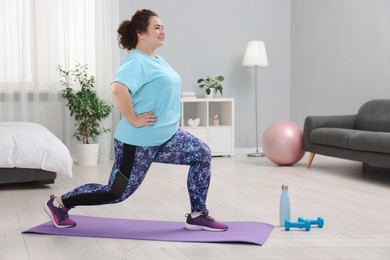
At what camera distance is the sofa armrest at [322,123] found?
5.95 m

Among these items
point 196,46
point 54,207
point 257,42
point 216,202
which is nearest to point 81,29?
point 196,46

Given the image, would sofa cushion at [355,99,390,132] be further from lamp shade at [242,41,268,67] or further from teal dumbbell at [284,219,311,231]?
teal dumbbell at [284,219,311,231]

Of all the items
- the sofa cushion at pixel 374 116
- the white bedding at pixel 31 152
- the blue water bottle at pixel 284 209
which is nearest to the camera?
the blue water bottle at pixel 284 209

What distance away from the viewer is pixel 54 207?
3338mm

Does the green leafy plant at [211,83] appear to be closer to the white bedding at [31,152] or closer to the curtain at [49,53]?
the curtain at [49,53]

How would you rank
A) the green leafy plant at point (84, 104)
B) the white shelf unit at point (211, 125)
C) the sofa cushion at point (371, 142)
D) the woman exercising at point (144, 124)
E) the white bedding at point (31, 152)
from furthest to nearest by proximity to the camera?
the white shelf unit at point (211, 125), the green leafy plant at point (84, 104), the sofa cushion at point (371, 142), the white bedding at point (31, 152), the woman exercising at point (144, 124)

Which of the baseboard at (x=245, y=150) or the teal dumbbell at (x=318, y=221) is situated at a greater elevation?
the teal dumbbell at (x=318, y=221)

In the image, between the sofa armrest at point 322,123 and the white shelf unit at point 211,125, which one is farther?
the white shelf unit at point 211,125

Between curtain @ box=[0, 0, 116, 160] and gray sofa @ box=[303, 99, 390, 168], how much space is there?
2.26m

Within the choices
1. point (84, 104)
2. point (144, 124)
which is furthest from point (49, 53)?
point (144, 124)

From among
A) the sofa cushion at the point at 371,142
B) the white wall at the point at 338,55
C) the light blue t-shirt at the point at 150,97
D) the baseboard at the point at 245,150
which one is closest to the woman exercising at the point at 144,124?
the light blue t-shirt at the point at 150,97

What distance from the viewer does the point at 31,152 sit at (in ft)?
15.5

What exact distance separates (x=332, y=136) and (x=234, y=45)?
230 centimetres

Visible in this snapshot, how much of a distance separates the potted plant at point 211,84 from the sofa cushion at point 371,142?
2223mm
